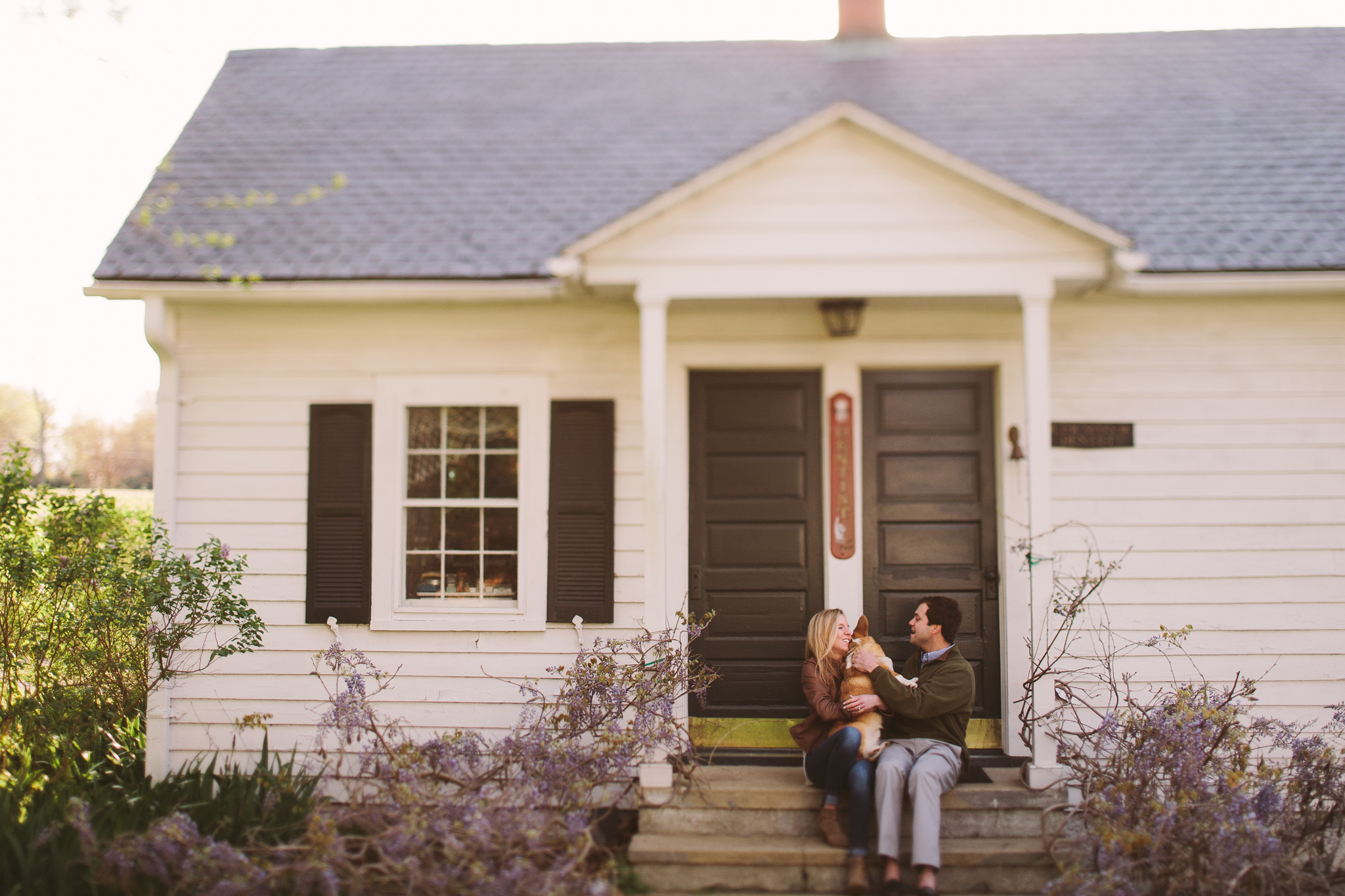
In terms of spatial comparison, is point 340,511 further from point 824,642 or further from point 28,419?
point 28,419

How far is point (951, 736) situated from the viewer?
4.43 meters

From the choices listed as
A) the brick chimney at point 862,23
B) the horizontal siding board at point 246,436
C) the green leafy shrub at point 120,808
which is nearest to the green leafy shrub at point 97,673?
the green leafy shrub at point 120,808

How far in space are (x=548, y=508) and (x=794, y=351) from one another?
1804 millimetres

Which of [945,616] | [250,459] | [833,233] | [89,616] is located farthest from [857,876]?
[89,616]

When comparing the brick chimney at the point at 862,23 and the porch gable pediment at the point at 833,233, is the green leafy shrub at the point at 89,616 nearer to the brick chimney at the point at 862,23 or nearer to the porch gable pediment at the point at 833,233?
the porch gable pediment at the point at 833,233

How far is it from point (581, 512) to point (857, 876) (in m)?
2.50

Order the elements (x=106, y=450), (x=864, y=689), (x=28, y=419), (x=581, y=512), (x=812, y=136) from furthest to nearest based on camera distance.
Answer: (x=106, y=450)
(x=28, y=419)
(x=581, y=512)
(x=812, y=136)
(x=864, y=689)

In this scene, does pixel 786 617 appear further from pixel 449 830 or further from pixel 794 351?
Answer: pixel 449 830

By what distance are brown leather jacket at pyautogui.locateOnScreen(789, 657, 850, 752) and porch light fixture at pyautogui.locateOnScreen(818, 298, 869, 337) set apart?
1.97 m

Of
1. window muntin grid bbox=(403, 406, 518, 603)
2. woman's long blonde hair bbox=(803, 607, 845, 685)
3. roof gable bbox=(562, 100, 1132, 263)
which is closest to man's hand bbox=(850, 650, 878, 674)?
woman's long blonde hair bbox=(803, 607, 845, 685)

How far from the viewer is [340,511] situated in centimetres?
550

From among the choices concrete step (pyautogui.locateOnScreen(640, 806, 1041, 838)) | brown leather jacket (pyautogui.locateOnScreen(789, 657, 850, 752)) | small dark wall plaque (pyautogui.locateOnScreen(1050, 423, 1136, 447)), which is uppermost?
small dark wall plaque (pyautogui.locateOnScreen(1050, 423, 1136, 447))

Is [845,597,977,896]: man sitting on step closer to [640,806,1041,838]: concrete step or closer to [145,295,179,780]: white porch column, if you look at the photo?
[640,806,1041,838]: concrete step

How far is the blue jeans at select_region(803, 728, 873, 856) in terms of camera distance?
418 centimetres
